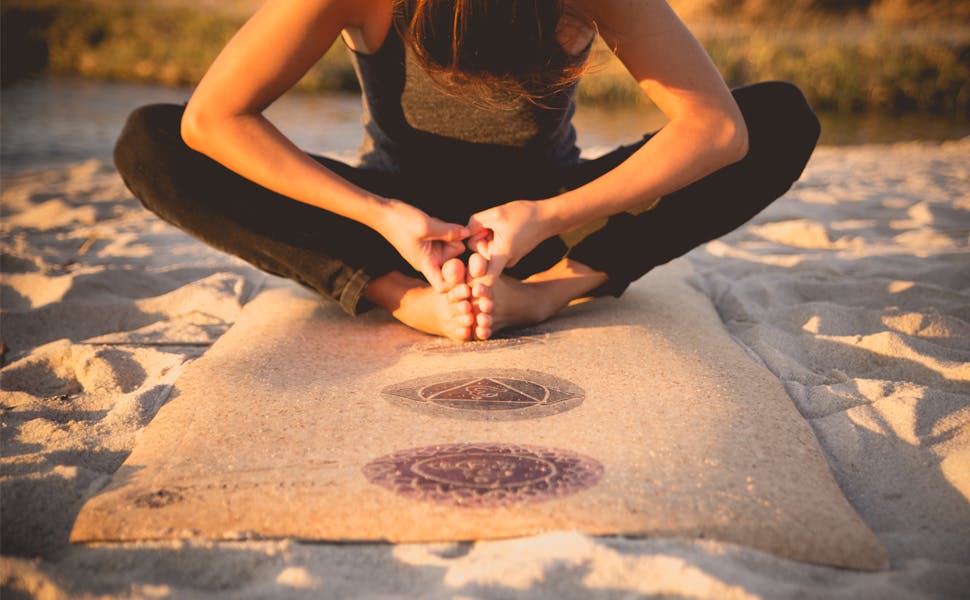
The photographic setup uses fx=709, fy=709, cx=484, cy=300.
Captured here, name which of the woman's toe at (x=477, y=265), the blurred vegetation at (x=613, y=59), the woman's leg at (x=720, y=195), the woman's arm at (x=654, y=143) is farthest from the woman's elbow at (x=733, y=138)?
the blurred vegetation at (x=613, y=59)

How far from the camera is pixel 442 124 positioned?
169cm

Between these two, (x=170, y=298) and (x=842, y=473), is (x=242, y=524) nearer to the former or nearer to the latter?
(x=842, y=473)

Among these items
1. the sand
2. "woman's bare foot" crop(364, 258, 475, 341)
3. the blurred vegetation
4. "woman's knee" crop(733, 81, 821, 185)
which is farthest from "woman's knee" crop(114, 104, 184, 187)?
the blurred vegetation

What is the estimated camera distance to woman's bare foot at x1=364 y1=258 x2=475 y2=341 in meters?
1.50

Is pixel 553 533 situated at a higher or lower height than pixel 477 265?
lower

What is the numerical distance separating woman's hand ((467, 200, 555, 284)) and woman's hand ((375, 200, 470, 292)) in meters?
0.04

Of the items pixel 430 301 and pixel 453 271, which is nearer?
pixel 453 271

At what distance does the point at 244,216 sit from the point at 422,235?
0.48 m

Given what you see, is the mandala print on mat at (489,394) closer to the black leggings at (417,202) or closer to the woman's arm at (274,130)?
the woman's arm at (274,130)

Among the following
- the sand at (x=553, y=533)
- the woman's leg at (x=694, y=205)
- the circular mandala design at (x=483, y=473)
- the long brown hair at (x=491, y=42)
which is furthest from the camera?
the woman's leg at (x=694, y=205)

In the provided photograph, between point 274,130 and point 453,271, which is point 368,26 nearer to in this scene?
point 274,130

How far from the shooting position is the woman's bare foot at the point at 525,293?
152 centimetres

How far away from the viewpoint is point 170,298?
6.79 feet

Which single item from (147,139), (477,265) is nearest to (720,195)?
(477,265)
